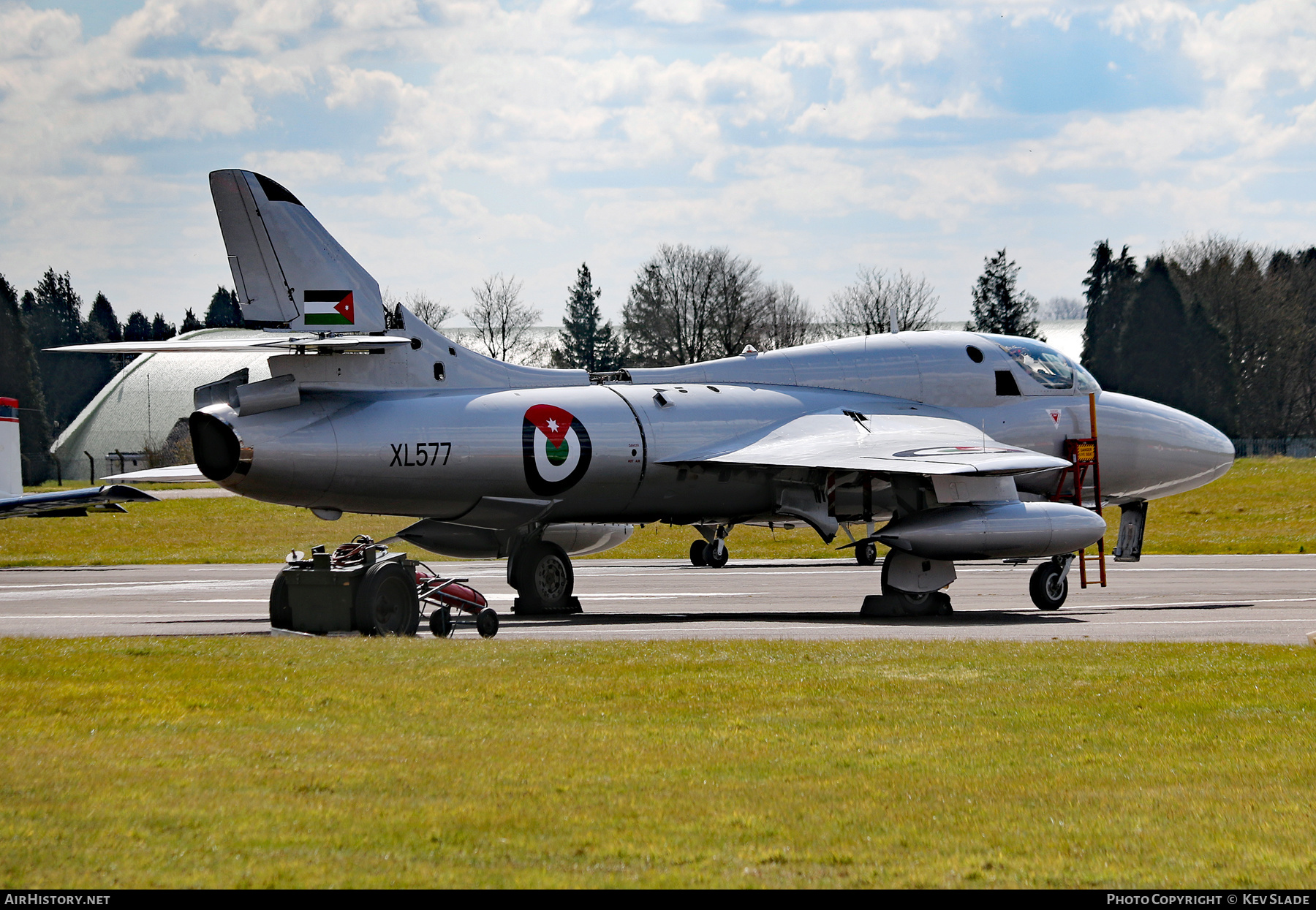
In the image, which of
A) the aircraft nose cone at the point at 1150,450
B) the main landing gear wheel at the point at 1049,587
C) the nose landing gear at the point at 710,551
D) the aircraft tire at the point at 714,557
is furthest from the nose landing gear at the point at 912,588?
the aircraft tire at the point at 714,557

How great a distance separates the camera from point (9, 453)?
36.6 metres

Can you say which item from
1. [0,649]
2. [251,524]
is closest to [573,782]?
[0,649]

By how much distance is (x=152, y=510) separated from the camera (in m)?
60.5

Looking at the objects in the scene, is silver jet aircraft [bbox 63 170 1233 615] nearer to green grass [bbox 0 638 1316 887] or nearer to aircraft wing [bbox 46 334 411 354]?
aircraft wing [bbox 46 334 411 354]

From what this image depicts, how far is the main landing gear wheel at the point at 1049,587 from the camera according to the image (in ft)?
67.7

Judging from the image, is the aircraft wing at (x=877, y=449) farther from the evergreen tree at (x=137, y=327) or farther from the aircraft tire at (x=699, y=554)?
the evergreen tree at (x=137, y=327)

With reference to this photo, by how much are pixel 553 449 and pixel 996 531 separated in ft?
20.7

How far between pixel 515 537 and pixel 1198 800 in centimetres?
1430

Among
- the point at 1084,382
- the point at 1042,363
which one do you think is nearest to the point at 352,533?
the point at 1042,363

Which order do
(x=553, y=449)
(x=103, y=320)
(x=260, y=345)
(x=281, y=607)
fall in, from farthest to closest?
(x=103, y=320)
(x=553, y=449)
(x=260, y=345)
(x=281, y=607)

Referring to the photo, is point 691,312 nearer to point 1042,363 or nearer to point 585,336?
point 585,336

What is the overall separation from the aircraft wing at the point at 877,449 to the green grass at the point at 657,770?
566 cm

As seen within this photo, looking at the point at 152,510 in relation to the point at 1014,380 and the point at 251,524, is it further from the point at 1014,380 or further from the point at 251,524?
the point at 1014,380
